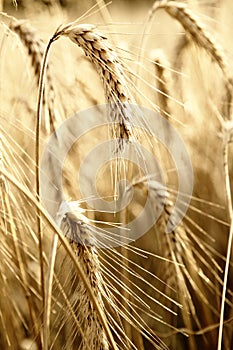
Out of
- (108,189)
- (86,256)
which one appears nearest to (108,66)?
(86,256)

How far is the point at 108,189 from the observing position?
181 cm

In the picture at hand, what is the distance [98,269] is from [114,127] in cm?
19

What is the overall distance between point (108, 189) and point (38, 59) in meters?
0.84

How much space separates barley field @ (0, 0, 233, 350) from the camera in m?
0.78

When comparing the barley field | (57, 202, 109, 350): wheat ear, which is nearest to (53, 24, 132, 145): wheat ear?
the barley field

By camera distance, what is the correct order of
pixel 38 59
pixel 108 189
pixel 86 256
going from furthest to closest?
pixel 108 189 → pixel 38 59 → pixel 86 256

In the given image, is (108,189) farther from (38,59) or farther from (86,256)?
(86,256)

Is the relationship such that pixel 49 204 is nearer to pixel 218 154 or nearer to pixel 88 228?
pixel 88 228

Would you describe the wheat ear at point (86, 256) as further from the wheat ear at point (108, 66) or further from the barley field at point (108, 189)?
the wheat ear at point (108, 66)

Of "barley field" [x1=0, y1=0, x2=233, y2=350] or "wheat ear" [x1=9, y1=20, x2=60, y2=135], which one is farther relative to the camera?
"wheat ear" [x1=9, y1=20, x2=60, y2=135]

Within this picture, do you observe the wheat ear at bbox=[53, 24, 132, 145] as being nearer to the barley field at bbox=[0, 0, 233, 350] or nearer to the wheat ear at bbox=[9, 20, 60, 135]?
the barley field at bbox=[0, 0, 233, 350]

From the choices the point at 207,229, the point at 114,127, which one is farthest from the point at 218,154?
the point at 114,127

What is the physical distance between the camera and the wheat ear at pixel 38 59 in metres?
0.99

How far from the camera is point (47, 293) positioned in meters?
0.70
